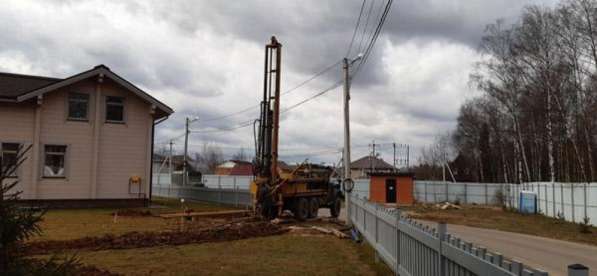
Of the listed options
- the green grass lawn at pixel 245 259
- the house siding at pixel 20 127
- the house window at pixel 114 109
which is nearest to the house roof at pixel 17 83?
the house siding at pixel 20 127

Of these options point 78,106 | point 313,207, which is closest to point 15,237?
point 313,207

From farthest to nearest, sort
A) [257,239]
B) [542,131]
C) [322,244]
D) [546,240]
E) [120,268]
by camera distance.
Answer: [542,131] → [546,240] → [257,239] → [322,244] → [120,268]

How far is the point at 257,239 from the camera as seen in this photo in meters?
15.6

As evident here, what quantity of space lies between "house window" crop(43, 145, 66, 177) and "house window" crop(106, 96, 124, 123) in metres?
2.58

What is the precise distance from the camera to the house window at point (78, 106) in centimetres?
2666

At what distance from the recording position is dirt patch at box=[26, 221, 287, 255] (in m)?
13.0

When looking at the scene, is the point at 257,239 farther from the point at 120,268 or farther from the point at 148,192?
the point at 148,192

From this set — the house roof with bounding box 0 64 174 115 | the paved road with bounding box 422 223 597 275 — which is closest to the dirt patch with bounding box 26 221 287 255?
the paved road with bounding box 422 223 597 275

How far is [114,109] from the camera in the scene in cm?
2786

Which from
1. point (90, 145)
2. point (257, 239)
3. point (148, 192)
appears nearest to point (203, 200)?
point (148, 192)

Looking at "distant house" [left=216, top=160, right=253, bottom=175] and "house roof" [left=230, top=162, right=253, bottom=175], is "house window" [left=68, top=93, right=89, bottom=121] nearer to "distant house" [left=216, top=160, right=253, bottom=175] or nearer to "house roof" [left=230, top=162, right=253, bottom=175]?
"distant house" [left=216, top=160, right=253, bottom=175]

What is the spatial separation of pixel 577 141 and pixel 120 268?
3099cm

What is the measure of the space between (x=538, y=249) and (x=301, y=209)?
893cm

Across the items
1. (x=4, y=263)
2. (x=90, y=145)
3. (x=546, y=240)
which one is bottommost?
(x=546, y=240)
